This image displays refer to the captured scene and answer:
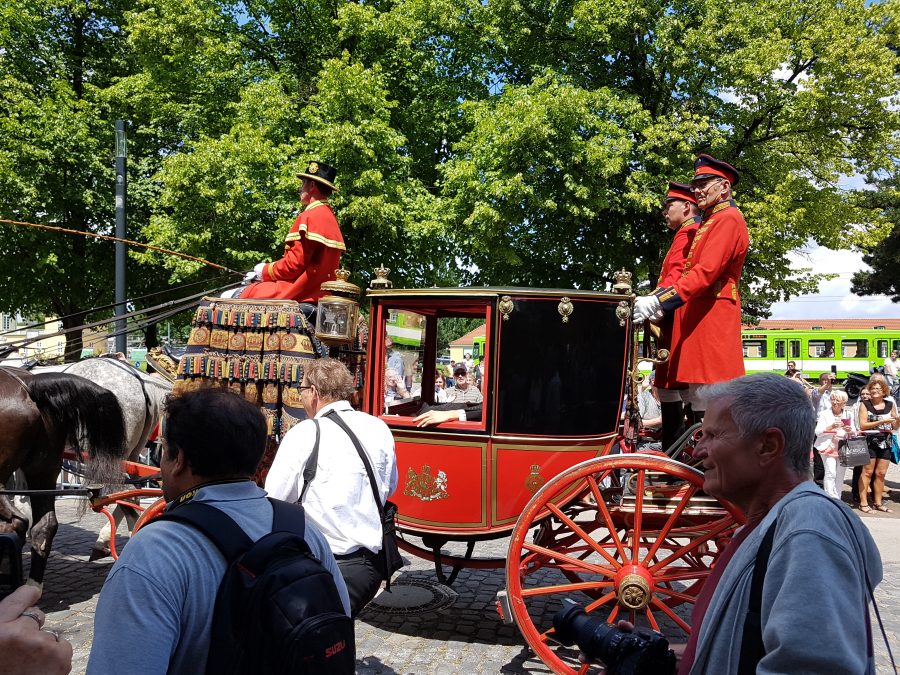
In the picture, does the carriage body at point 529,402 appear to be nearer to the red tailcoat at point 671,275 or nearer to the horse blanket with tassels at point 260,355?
the red tailcoat at point 671,275

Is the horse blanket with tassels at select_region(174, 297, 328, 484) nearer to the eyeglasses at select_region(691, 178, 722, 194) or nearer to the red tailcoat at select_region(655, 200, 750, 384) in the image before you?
the red tailcoat at select_region(655, 200, 750, 384)

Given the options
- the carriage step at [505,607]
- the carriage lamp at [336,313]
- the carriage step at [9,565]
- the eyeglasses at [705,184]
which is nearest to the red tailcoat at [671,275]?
the eyeglasses at [705,184]

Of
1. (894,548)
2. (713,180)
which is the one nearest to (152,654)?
(713,180)

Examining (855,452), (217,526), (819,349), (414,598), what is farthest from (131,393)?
(819,349)

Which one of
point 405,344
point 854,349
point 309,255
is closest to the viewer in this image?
point 309,255

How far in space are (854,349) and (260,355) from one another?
27.7 metres

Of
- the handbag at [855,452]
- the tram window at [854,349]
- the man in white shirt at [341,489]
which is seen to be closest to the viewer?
the man in white shirt at [341,489]

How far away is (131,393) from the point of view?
22.0 ft

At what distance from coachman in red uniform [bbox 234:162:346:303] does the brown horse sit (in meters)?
1.39

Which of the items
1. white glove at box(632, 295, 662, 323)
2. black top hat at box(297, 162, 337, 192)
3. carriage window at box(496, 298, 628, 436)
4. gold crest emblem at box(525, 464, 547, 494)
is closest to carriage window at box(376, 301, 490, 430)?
carriage window at box(496, 298, 628, 436)

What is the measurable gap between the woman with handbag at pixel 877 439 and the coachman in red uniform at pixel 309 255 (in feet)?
23.9

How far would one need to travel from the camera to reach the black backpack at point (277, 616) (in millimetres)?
1343

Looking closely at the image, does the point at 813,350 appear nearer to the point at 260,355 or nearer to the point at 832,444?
the point at 832,444

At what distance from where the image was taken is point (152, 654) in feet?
4.71
